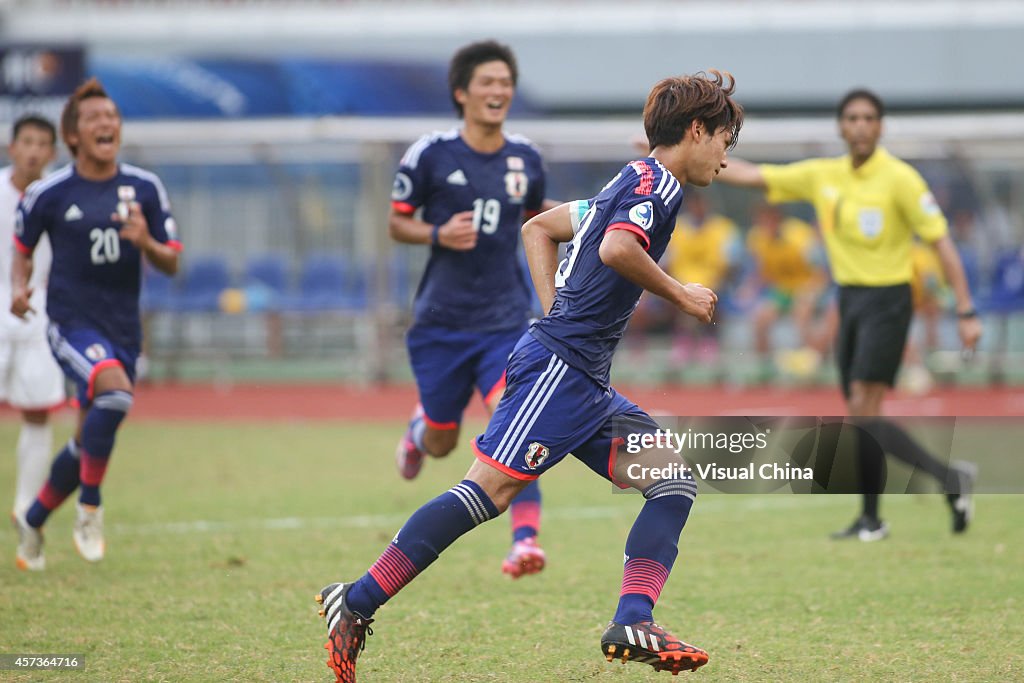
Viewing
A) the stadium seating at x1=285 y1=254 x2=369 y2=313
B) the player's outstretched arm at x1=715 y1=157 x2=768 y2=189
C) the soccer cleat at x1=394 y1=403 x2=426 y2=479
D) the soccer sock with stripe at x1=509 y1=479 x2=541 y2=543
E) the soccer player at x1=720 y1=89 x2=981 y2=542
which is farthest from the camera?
the stadium seating at x1=285 y1=254 x2=369 y2=313

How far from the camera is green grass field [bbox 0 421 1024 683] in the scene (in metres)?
5.11

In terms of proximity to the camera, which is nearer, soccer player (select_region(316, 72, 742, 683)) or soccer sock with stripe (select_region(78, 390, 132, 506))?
soccer player (select_region(316, 72, 742, 683))

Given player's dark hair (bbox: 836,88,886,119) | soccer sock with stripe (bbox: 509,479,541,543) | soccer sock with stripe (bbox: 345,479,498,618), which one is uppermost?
player's dark hair (bbox: 836,88,886,119)

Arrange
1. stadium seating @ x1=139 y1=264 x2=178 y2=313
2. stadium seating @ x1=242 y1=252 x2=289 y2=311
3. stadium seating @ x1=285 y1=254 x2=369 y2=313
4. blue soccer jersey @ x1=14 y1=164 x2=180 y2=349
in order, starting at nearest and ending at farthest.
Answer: blue soccer jersey @ x1=14 y1=164 x2=180 y2=349 < stadium seating @ x1=139 y1=264 x2=178 y2=313 < stadium seating @ x1=285 y1=254 x2=369 y2=313 < stadium seating @ x1=242 y1=252 x2=289 y2=311

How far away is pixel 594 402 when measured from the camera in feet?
15.7

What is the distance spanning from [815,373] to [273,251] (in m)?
7.53

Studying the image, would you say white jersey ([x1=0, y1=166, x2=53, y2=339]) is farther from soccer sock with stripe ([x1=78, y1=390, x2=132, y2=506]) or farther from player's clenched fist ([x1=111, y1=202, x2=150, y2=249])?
soccer sock with stripe ([x1=78, y1=390, x2=132, y2=506])

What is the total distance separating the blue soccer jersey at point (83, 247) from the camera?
7.04 metres

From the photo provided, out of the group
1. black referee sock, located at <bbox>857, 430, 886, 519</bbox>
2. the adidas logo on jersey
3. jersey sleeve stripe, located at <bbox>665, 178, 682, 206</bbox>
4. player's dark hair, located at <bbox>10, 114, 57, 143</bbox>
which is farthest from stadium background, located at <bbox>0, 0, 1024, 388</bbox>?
jersey sleeve stripe, located at <bbox>665, 178, 682, 206</bbox>

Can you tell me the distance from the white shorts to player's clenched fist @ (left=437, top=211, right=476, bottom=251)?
2586 mm

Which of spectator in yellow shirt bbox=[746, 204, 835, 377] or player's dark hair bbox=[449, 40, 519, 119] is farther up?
player's dark hair bbox=[449, 40, 519, 119]

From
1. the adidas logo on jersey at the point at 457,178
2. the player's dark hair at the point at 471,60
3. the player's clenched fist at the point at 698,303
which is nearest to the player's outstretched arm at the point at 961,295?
the player's dark hair at the point at 471,60

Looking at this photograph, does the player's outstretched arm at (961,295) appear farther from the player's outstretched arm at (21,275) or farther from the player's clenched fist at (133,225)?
the player's outstretched arm at (21,275)

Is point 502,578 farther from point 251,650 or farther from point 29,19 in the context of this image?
point 29,19
